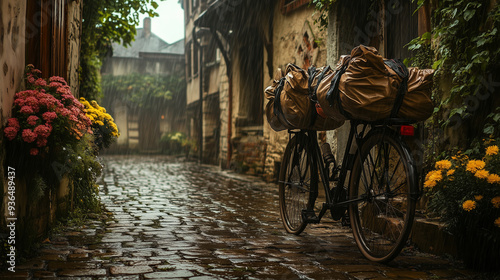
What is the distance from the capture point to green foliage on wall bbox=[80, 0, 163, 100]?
8.46 m

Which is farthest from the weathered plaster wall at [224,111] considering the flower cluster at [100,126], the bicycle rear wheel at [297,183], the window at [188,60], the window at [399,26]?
the bicycle rear wheel at [297,183]

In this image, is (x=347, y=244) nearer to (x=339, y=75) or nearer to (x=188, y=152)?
(x=339, y=75)

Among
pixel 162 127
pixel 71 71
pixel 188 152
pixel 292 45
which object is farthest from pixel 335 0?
pixel 162 127

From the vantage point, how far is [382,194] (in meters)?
3.37

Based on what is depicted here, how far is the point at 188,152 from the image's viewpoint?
21812 mm

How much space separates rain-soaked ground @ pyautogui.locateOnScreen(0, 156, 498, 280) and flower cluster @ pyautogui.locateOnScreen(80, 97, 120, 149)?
963 millimetres

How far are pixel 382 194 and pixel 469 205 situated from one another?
53 centimetres

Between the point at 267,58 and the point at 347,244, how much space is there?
6.97 metres

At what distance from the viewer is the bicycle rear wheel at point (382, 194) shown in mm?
3199

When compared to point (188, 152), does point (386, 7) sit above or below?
above

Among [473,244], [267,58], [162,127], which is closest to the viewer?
[473,244]

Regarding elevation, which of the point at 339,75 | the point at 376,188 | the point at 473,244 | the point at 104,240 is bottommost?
the point at 104,240

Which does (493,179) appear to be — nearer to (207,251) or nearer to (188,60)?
(207,251)

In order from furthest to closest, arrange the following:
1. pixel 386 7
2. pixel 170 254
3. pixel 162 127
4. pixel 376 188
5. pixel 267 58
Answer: pixel 162 127 → pixel 267 58 → pixel 386 7 → pixel 170 254 → pixel 376 188
